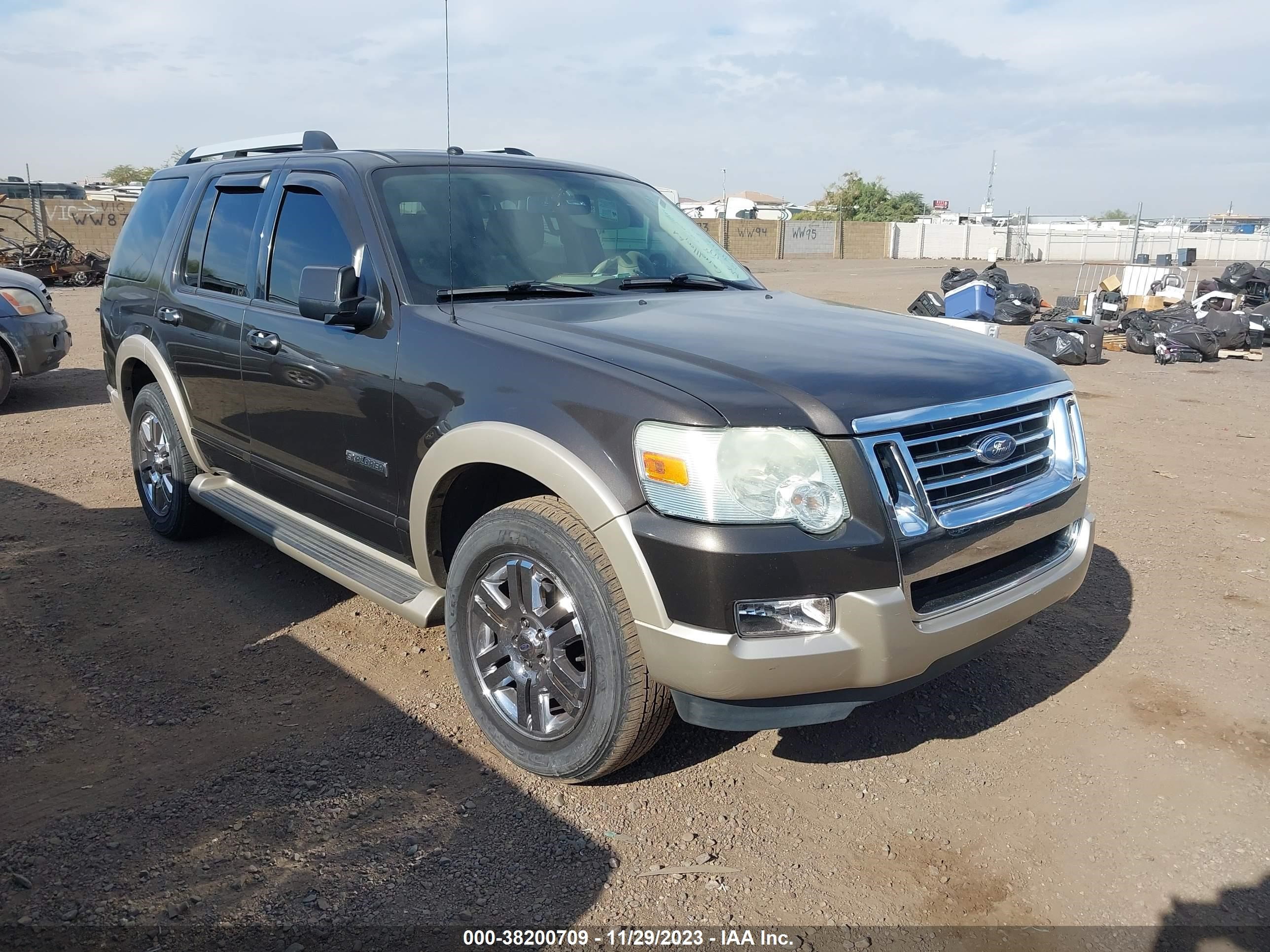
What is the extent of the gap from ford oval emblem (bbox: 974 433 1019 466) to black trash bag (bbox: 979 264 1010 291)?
17.3 metres

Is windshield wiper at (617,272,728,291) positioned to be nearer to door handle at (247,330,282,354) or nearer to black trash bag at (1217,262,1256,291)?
door handle at (247,330,282,354)

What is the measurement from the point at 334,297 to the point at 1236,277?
67.1 feet

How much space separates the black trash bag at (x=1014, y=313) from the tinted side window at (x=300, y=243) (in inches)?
628

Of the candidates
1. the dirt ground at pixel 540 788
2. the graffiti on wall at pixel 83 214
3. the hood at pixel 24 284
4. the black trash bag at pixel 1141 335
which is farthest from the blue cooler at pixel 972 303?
the graffiti on wall at pixel 83 214

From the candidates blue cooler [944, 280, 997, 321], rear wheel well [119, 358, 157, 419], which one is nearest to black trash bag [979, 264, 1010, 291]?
blue cooler [944, 280, 997, 321]

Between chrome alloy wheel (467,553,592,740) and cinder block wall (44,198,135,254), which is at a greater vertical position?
cinder block wall (44,198,135,254)

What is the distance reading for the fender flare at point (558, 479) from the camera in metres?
2.56

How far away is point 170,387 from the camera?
4867 mm

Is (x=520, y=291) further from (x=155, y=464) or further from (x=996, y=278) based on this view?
(x=996, y=278)

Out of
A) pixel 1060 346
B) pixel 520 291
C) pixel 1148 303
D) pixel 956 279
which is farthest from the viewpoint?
pixel 956 279

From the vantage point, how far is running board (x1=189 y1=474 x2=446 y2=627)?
3418 millimetres

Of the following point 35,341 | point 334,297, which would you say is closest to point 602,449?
point 334,297

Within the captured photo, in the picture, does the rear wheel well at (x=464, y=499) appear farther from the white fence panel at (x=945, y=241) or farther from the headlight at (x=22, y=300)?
the white fence panel at (x=945, y=241)

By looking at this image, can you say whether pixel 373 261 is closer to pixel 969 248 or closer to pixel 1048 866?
pixel 1048 866
